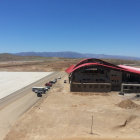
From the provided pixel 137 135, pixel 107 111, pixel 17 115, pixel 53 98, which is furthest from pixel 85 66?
pixel 137 135

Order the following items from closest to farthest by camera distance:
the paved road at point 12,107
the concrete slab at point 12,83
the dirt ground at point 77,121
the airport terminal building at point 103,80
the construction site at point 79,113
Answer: the dirt ground at point 77,121, the construction site at point 79,113, the paved road at point 12,107, the airport terminal building at point 103,80, the concrete slab at point 12,83

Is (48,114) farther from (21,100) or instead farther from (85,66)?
(85,66)

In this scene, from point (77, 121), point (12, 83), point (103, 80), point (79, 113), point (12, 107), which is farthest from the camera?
point (12, 83)

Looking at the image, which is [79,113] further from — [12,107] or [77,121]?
[12,107]

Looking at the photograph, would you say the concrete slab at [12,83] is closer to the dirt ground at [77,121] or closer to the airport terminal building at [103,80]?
the dirt ground at [77,121]

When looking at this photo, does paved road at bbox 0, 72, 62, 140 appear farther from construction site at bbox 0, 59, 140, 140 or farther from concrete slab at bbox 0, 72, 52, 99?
concrete slab at bbox 0, 72, 52, 99

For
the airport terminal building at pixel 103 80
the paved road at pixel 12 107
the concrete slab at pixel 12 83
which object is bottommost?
the paved road at pixel 12 107

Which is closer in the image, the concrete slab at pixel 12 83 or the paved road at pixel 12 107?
the paved road at pixel 12 107

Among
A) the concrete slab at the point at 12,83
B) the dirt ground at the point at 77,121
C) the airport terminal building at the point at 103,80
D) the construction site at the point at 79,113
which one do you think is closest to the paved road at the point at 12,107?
the construction site at the point at 79,113

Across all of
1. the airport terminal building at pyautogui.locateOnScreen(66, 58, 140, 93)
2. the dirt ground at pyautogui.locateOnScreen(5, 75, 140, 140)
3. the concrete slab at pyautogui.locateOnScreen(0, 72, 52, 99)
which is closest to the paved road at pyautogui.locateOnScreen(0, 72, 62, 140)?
the dirt ground at pyautogui.locateOnScreen(5, 75, 140, 140)

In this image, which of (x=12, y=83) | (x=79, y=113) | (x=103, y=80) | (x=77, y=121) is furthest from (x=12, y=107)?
(x=12, y=83)
